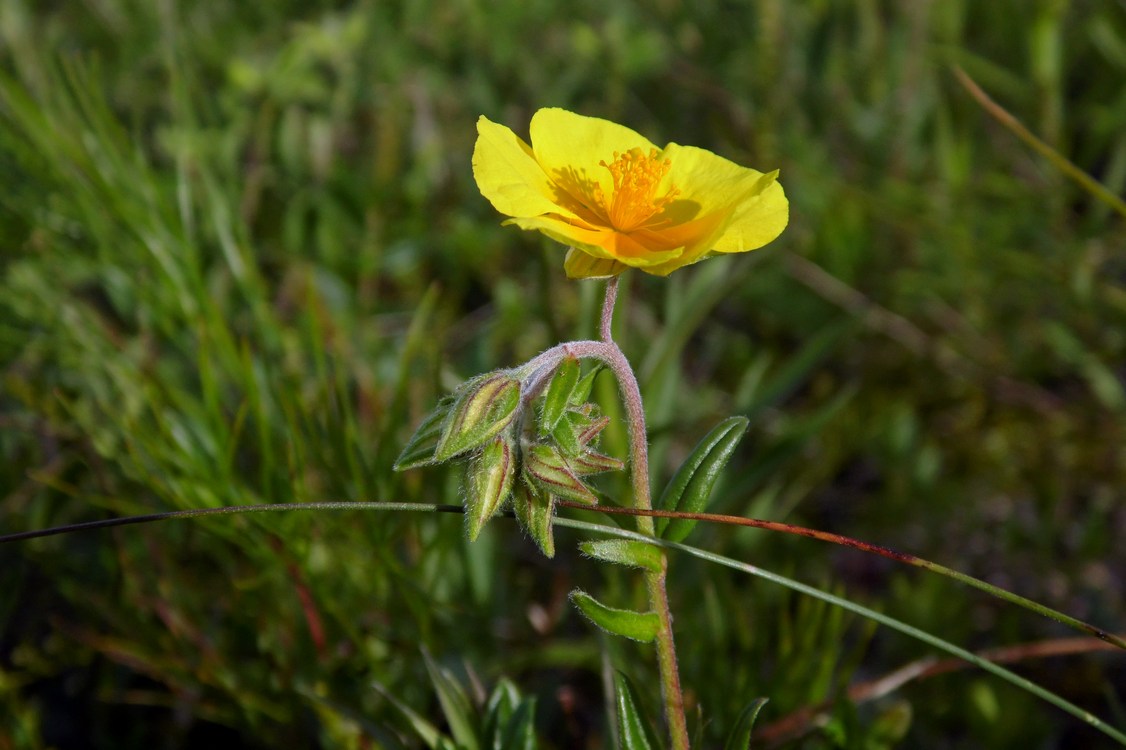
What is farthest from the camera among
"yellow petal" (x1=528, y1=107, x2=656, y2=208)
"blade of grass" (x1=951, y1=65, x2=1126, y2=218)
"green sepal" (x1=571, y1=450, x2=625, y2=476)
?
"blade of grass" (x1=951, y1=65, x2=1126, y2=218)

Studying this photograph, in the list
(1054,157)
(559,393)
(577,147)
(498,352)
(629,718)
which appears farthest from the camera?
(498,352)

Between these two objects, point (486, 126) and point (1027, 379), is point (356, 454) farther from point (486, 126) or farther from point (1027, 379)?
point (1027, 379)

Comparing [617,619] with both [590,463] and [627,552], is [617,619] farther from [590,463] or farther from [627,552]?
[590,463]

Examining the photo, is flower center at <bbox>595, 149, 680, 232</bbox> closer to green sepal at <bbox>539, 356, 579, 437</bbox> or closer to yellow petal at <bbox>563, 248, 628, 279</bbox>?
yellow petal at <bbox>563, 248, 628, 279</bbox>

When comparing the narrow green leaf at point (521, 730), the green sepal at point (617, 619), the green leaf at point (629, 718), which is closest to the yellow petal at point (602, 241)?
the green sepal at point (617, 619)

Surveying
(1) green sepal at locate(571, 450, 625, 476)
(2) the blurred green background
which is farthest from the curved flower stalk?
(2) the blurred green background

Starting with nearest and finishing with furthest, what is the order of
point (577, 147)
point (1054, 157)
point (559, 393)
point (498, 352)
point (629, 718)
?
point (559, 393), point (629, 718), point (577, 147), point (1054, 157), point (498, 352)

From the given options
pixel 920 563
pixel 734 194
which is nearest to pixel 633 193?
pixel 734 194
